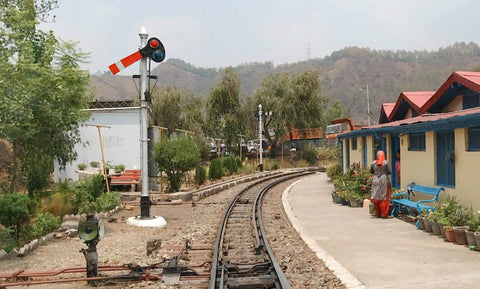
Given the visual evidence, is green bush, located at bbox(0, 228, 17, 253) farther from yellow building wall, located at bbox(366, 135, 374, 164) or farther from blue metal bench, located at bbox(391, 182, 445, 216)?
yellow building wall, located at bbox(366, 135, 374, 164)

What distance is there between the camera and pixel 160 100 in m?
42.8

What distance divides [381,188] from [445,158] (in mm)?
1702

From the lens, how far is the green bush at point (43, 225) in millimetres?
9547

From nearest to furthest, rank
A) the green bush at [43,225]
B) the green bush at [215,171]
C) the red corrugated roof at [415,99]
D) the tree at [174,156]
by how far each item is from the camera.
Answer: the green bush at [43,225] < the red corrugated roof at [415,99] < the tree at [174,156] < the green bush at [215,171]

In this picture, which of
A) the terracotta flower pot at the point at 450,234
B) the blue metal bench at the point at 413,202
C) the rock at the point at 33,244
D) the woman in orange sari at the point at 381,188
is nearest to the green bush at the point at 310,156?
the blue metal bench at the point at 413,202

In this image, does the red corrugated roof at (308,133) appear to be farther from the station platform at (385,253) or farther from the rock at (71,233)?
the rock at (71,233)

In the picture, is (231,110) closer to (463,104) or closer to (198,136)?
(198,136)

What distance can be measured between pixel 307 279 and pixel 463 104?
10103 mm

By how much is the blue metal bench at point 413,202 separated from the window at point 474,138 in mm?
1680

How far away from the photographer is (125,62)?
479 inches

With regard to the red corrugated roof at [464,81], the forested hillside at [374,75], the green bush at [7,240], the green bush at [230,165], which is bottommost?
the green bush at [7,240]

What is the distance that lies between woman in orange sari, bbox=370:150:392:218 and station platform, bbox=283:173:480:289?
31 centimetres

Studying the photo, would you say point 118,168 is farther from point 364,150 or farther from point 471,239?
point 471,239

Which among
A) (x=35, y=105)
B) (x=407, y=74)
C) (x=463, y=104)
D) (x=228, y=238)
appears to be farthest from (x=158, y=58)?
(x=407, y=74)
